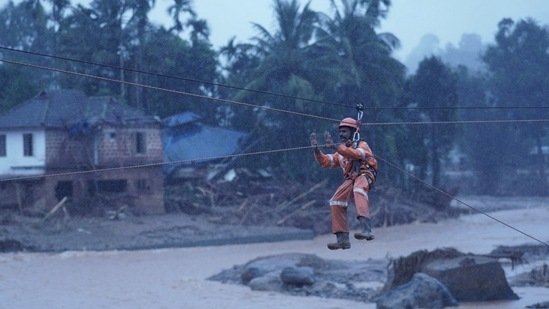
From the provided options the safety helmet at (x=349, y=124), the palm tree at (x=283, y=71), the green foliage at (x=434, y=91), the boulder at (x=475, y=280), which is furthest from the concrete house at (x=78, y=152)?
the safety helmet at (x=349, y=124)

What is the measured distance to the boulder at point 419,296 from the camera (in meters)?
19.8

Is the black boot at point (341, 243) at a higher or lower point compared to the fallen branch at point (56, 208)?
higher

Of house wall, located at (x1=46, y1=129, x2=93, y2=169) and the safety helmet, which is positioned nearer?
the safety helmet

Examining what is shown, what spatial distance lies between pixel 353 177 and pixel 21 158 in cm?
3185

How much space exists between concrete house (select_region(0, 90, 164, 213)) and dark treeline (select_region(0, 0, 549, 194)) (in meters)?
4.02

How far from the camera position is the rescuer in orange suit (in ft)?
27.9

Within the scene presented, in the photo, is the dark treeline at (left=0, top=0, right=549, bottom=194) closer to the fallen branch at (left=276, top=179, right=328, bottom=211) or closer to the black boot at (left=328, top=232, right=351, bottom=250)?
the fallen branch at (left=276, top=179, right=328, bottom=211)

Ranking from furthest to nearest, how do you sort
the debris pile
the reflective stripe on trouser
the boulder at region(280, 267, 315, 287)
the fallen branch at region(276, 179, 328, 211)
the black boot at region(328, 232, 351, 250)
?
the fallen branch at region(276, 179, 328, 211) → the debris pile → the boulder at region(280, 267, 315, 287) → the black boot at region(328, 232, 351, 250) → the reflective stripe on trouser

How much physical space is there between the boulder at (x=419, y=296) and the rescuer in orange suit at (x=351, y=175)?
1099 cm

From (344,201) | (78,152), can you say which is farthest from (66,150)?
(344,201)

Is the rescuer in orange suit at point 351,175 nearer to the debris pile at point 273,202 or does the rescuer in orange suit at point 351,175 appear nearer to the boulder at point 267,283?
the boulder at point 267,283

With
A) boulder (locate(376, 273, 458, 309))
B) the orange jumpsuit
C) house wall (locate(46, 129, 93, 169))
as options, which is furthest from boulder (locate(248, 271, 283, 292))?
house wall (locate(46, 129, 93, 169))

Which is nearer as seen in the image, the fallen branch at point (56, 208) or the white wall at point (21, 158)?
the fallen branch at point (56, 208)

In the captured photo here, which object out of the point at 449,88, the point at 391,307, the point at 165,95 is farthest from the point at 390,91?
the point at 391,307
